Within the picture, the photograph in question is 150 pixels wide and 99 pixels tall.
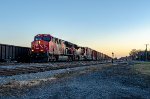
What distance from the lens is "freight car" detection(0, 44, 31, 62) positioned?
37.6m

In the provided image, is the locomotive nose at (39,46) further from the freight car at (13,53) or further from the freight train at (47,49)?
the freight car at (13,53)

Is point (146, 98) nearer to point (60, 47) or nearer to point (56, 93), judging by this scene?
point (56, 93)

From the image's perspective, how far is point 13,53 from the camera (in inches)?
1602

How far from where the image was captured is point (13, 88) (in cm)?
1167

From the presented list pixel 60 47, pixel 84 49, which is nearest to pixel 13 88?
pixel 60 47

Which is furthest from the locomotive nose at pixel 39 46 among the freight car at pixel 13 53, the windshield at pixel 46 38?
the freight car at pixel 13 53

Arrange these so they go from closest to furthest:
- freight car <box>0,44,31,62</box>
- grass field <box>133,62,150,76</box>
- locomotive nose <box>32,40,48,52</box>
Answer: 1. grass field <box>133,62,150,76</box>
2. freight car <box>0,44,31,62</box>
3. locomotive nose <box>32,40,48,52</box>

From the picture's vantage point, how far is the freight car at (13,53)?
37.6 meters

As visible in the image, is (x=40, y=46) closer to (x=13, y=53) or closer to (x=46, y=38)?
(x=46, y=38)

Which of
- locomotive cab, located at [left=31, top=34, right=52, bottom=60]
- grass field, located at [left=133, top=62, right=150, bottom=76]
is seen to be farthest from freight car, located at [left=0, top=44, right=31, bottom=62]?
grass field, located at [left=133, top=62, right=150, bottom=76]

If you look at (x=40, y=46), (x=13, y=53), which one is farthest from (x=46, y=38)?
(x=13, y=53)

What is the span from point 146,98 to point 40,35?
33.1 meters

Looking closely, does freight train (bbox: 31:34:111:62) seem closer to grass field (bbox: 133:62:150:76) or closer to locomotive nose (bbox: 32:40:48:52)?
locomotive nose (bbox: 32:40:48:52)

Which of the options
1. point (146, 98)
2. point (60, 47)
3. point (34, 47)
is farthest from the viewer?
point (60, 47)
